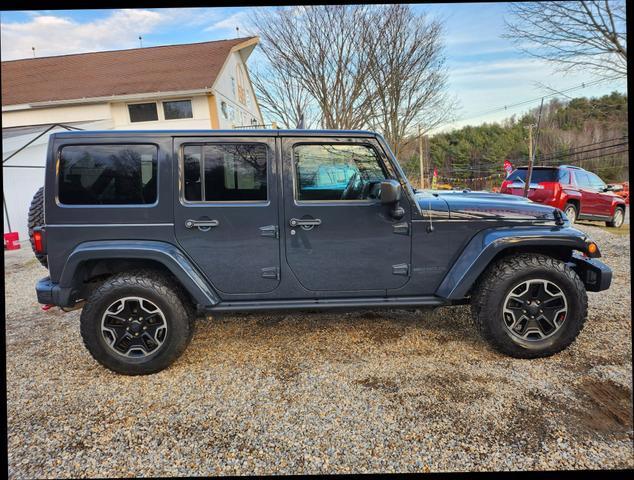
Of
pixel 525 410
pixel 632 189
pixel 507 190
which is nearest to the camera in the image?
pixel 632 189

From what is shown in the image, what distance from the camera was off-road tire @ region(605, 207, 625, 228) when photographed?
938 centimetres

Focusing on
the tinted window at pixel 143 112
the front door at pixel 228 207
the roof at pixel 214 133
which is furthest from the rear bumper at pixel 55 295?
the tinted window at pixel 143 112

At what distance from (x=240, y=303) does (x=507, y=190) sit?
7671mm

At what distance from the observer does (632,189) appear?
1492mm

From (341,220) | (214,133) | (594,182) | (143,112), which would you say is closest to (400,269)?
(341,220)

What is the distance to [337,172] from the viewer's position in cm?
298

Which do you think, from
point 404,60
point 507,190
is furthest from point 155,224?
point 404,60

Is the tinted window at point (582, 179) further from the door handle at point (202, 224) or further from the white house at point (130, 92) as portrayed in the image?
the white house at point (130, 92)

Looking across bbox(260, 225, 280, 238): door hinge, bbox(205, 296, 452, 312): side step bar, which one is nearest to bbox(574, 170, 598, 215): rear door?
bbox(205, 296, 452, 312): side step bar

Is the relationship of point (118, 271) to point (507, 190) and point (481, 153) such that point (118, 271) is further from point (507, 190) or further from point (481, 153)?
point (481, 153)

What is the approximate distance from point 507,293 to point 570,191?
7219 mm

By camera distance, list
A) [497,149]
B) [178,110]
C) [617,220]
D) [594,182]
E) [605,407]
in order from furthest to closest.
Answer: [497,149] → [178,110] → [617,220] → [594,182] → [605,407]

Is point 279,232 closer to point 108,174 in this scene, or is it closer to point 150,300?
point 150,300

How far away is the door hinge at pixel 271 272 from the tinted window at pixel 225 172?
563 millimetres
